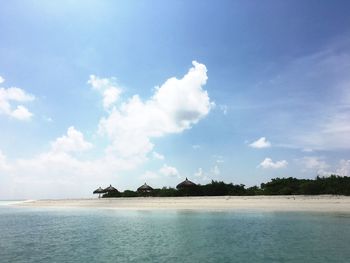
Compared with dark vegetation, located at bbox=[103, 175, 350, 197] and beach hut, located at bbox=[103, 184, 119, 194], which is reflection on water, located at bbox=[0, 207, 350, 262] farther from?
beach hut, located at bbox=[103, 184, 119, 194]

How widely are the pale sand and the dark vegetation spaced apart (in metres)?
3.26

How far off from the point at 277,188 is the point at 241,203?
23.6 feet

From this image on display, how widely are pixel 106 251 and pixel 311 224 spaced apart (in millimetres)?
15470

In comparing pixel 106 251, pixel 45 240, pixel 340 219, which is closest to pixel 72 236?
pixel 45 240

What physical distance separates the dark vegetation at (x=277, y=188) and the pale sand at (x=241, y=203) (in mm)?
3257

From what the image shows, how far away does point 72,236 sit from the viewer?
84.2ft

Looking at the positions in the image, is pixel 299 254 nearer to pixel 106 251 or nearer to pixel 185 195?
pixel 106 251

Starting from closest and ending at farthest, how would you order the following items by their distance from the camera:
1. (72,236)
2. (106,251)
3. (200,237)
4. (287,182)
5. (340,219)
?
(106,251)
(200,237)
(72,236)
(340,219)
(287,182)

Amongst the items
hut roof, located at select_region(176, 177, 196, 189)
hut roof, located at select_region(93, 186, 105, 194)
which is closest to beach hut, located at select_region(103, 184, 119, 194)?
hut roof, located at select_region(93, 186, 105, 194)

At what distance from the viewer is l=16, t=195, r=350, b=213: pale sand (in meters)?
37.5

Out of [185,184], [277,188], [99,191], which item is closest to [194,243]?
[277,188]

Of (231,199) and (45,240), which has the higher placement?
(231,199)

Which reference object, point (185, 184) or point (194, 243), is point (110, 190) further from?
point (194, 243)

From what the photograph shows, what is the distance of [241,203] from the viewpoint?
44.7m
